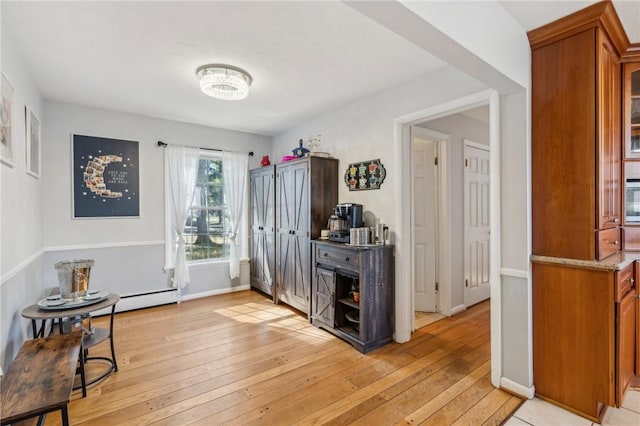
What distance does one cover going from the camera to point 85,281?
7.89ft

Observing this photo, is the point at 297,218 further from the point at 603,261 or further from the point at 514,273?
the point at 603,261

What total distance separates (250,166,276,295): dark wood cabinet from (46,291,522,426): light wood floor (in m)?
1.06

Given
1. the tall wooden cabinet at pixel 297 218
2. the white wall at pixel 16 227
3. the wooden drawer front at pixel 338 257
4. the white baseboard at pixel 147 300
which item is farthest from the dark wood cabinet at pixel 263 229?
the white wall at pixel 16 227

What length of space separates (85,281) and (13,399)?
120cm

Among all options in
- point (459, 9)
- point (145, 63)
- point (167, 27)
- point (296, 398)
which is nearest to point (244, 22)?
point (167, 27)

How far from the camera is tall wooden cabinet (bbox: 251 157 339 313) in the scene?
357cm

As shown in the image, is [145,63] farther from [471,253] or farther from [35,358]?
[471,253]

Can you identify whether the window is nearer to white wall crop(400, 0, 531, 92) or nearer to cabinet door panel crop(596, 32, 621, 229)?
white wall crop(400, 0, 531, 92)

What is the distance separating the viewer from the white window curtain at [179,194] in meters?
4.22

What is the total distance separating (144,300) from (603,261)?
15.3 ft

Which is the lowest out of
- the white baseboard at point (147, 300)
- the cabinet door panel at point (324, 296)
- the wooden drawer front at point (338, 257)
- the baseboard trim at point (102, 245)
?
the white baseboard at point (147, 300)

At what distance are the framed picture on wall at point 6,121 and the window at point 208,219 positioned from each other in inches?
98.3

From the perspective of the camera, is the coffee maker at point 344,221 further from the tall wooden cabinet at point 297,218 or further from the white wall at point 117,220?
the white wall at point 117,220

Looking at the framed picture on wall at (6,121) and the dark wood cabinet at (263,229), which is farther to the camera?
the dark wood cabinet at (263,229)
